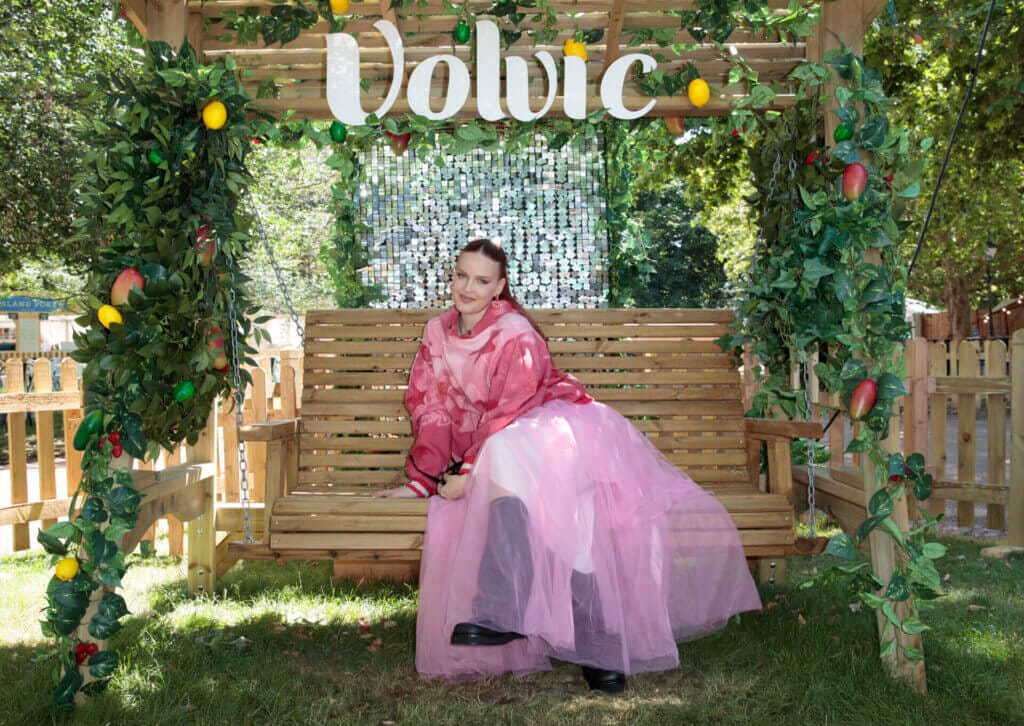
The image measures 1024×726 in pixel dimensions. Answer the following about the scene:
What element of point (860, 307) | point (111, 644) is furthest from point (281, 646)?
point (860, 307)

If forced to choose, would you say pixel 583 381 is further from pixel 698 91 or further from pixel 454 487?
pixel 698 91

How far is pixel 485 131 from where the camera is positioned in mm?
3963

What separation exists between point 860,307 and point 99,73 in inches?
114

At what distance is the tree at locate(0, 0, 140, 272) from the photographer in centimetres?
1008

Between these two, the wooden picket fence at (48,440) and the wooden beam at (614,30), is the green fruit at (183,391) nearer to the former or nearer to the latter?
the wooden picket fence at (48,440)

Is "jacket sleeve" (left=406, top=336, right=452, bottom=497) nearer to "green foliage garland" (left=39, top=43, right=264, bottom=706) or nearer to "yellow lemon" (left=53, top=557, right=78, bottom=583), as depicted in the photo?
"green foliage garland" (left=39, top=43, right=264, bottom=706)

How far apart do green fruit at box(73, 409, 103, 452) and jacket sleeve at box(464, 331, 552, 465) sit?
4.29 feet

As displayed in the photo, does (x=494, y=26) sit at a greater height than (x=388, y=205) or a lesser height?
greater

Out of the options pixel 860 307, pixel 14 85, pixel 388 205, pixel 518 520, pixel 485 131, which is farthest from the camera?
pixel 14 85

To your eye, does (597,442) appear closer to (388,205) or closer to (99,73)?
(99,73)

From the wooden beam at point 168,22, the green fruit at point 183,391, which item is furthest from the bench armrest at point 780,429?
the wooden beam at point 168,22

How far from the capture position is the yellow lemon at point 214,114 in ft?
10.5

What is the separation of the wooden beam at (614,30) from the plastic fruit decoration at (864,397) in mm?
1656

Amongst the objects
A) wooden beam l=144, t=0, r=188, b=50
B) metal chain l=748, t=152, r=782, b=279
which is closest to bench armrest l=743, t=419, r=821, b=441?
metal chain l=748, t=152, r=782, b=279
